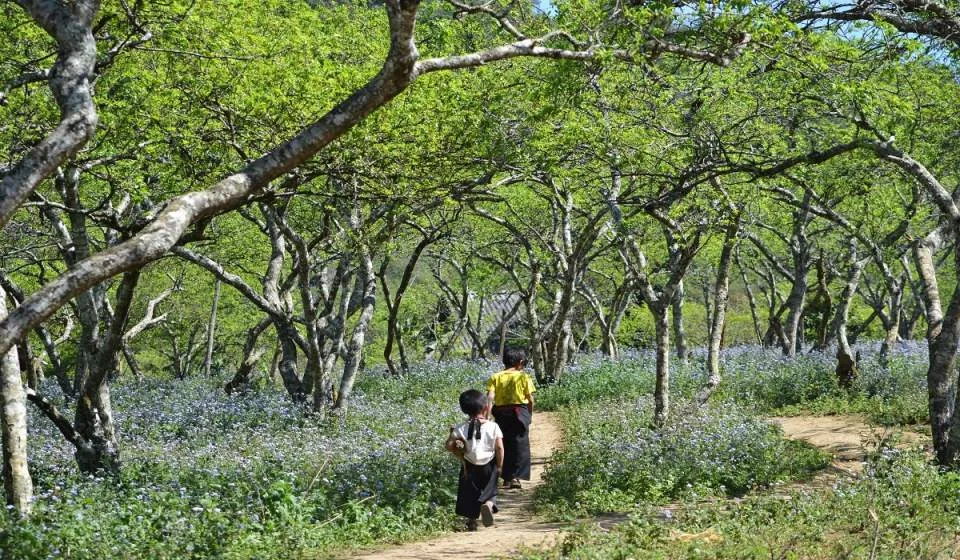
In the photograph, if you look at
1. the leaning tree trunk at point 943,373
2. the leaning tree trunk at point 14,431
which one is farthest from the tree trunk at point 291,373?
the leaning tree trunk at point 943,373

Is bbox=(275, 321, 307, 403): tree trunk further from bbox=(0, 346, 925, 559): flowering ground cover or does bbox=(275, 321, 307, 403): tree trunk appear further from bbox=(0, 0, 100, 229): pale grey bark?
bbox=(0, 0, 100, 229): pale grey bark

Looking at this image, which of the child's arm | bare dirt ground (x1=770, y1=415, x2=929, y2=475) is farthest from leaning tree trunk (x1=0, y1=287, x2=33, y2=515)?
bare dirt ground (x1=770, y1=415, x2=929, y2=475)

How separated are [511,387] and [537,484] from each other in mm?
1693

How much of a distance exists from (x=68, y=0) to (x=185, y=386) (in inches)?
693

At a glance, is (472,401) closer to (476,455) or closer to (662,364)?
(476,455)

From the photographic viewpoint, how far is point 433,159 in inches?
478

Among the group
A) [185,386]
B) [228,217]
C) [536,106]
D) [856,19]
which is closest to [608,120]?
[536,106]

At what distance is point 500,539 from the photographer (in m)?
9.15

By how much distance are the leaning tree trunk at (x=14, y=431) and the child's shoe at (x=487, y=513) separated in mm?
4240

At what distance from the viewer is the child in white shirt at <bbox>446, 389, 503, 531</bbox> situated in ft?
32.2

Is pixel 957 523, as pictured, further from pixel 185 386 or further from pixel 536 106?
pixel 185 386

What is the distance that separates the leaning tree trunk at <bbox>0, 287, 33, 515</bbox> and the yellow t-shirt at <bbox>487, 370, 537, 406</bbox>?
510 centimetres

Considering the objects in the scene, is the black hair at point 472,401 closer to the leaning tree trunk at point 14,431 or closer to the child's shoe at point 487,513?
the child's shoe at point 487,513

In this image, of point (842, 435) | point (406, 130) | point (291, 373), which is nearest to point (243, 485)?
point (406, 130)
